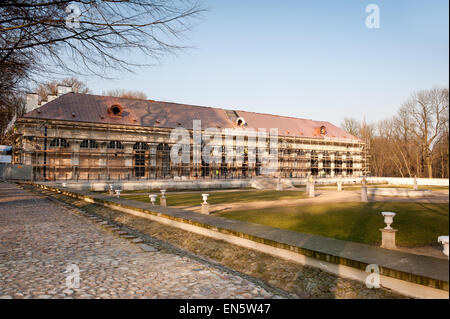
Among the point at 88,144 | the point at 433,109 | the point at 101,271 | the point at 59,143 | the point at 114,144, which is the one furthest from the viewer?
the point at 114,144

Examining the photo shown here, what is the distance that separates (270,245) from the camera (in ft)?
21.5

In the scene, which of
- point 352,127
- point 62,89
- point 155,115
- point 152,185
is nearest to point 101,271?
point 152,185

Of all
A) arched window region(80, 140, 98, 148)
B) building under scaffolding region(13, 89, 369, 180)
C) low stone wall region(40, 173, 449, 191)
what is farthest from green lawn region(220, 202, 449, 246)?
arched window region(80, 140, 98, 148)

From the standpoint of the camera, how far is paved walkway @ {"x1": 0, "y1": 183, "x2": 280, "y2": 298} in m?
4.57

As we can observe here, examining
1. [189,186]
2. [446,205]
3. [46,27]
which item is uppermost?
[46,27]

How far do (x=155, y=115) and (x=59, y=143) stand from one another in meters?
13.0

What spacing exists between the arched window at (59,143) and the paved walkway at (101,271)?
31568mm

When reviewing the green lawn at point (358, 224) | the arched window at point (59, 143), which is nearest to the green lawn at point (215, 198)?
the green lawn at point (358, 224)

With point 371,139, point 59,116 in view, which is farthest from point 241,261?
point 371,139

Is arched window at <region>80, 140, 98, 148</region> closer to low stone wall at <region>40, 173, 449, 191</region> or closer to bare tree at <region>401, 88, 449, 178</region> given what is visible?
low stone wall at <region>40, 173, 449, 191</region>

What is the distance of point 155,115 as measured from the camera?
4550cm

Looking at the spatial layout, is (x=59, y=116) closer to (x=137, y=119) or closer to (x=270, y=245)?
(x=137, y=119)

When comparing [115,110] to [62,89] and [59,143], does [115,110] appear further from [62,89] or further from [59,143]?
[62,89]

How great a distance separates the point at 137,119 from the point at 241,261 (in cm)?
3911
